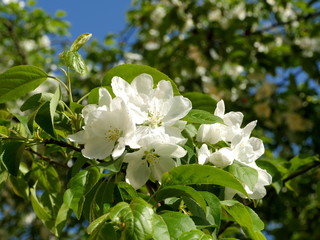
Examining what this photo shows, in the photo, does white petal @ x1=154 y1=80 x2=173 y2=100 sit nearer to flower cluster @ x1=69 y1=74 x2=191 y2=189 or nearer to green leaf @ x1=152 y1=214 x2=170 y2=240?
flower cluster @ x1=69 y1=74 x2=191 y2=189

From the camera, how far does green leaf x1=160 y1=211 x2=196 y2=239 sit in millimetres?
839

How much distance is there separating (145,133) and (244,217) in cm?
24

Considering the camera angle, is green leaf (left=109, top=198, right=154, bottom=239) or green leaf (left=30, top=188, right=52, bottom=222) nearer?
green leaf (left=109, top=198, right=154, bottom=239)

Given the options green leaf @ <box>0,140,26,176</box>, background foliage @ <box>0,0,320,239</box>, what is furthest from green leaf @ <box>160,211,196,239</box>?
background foliage @ <box>0,0,320,239</box>

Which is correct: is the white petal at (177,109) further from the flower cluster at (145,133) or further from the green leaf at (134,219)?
the green leaf at (134,219)

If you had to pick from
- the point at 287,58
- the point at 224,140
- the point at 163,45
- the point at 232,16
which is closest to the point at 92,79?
the point at 163,45

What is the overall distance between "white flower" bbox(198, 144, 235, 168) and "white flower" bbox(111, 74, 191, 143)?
0.06 metres

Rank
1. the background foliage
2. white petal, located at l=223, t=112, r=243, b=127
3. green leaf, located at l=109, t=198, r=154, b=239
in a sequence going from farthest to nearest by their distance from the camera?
the background foliage
white petal, located at l=223, t=112, r=243, b=127
green leaf, located at l=109, t=198, r=154, b=239

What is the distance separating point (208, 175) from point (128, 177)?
0.17 meters

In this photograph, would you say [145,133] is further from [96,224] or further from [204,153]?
[96,224]

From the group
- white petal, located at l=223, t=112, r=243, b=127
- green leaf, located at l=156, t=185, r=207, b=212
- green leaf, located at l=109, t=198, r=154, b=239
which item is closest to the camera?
green leaf, located at l=109, t=198, r=154, b=239

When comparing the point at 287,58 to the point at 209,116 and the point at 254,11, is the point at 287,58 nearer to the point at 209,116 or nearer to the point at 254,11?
the point at 254,11

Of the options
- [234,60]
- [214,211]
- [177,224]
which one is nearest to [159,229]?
[177,224]

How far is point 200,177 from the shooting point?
0.92m
